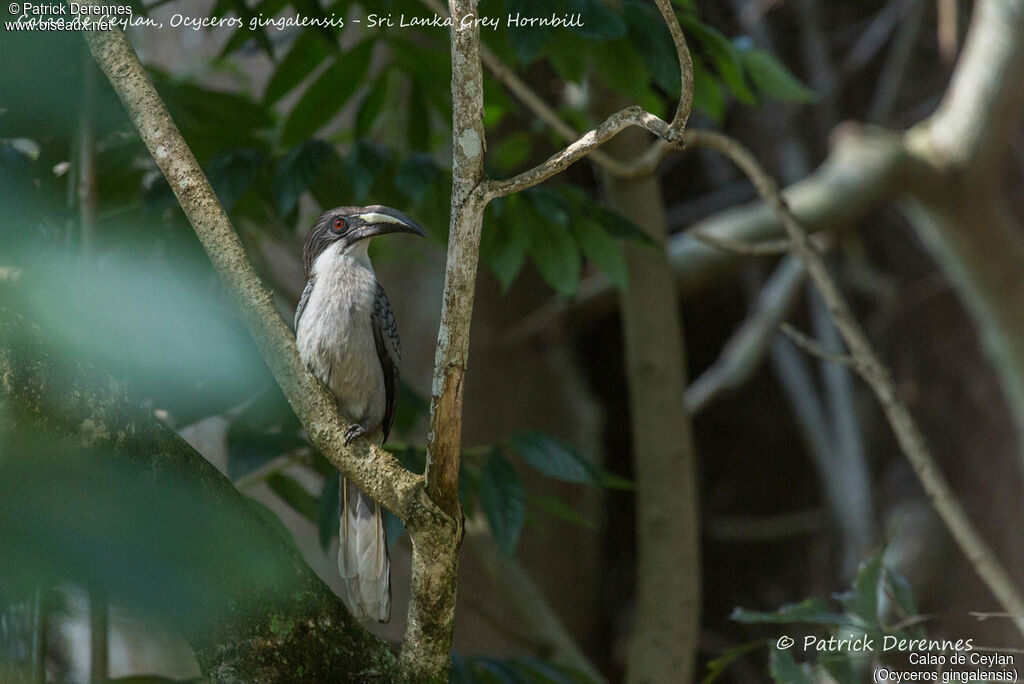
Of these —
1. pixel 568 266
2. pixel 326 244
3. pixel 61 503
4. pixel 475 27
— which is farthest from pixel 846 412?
pixel 61 503

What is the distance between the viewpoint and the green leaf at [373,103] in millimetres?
2904

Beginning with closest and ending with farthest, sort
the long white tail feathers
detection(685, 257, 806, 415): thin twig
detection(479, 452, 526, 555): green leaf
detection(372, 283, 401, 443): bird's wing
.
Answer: the long white tail feathers < detection(479, 452, 526, 555): green leaf < detection(372, 283, 401, 443): bird's wing < detection(685, 257, 806, 415): thin twig

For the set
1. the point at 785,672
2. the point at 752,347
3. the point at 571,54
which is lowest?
the point at 785,672

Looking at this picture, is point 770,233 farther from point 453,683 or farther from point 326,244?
point 453,683

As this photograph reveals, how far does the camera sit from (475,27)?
1.57 metres

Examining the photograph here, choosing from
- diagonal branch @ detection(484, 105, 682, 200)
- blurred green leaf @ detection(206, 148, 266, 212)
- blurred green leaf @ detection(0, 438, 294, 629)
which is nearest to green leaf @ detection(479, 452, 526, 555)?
blurred green leaf @ detection(0, 438, 294, 629)

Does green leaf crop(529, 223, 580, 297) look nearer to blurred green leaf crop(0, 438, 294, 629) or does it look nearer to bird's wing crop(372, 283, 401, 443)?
bird's wing crop(372, 283, 401, 443)

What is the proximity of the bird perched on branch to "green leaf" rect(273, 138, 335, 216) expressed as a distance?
4.1 inches

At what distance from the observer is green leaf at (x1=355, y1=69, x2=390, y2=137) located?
290cm

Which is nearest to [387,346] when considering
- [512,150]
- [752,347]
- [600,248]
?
[600,248]

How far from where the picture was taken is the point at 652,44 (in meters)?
2.48

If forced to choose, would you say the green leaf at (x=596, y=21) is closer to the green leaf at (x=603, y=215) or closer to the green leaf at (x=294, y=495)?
the green leaf at (x=603, y=215)

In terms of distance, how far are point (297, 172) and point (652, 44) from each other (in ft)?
3.36

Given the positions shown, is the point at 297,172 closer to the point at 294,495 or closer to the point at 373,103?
the point at 373,103
